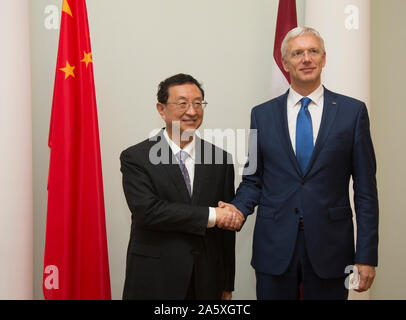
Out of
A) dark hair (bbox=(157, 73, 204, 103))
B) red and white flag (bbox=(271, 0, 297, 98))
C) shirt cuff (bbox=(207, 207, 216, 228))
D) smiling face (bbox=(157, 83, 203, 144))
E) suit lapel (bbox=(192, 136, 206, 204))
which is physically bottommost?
shirt cuff (bbox=(207, 207, 216, 228))

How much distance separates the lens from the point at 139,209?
2197 mm

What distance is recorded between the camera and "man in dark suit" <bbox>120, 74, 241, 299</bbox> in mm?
2172

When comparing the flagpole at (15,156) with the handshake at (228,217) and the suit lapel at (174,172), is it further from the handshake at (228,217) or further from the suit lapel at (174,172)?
the handshake at (228,217)

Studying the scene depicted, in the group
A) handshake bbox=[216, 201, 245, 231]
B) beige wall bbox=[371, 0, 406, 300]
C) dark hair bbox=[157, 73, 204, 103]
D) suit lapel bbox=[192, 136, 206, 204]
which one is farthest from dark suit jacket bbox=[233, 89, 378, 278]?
beige wall bbox=[371, 0, 406, 300]

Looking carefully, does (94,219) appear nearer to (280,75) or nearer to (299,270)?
(299,270)

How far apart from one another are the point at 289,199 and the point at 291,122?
0.45m

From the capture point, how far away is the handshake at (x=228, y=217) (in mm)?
2193

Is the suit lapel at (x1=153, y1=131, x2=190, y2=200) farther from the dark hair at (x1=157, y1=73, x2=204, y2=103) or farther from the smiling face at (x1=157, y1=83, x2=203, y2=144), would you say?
the dark hair at (x1=157, y1=73, x2=204, y2=103)

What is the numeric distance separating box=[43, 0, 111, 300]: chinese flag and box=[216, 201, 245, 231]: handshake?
1123 mm

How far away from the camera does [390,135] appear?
378 centimetres

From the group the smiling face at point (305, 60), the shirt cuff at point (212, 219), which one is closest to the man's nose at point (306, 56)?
the smiling face at point (305, 60)

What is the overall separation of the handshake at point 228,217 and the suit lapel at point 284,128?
0.42m
